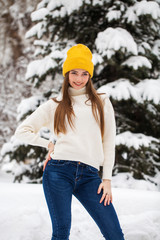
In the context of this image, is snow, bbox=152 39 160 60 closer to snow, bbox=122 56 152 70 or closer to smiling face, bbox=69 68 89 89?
snow, bbox=122 56 152 70

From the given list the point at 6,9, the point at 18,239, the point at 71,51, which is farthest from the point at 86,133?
A: the point at 6,9

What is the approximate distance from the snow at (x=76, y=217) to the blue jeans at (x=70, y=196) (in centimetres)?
112

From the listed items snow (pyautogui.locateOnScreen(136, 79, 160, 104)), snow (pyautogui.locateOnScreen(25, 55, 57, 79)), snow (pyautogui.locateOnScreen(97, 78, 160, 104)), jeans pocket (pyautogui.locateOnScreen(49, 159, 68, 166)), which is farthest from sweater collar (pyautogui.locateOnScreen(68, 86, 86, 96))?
snow (pyautogui.locateOnScreen(25, 55, 57, 79))

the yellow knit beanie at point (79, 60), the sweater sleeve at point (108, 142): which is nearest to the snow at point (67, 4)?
the yellow knit beanie at point (79, 60)

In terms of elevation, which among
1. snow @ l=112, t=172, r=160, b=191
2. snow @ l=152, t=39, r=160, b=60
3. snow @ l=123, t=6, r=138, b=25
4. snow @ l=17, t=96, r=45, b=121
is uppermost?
snow @ l=123, t=6, r=138, b=25

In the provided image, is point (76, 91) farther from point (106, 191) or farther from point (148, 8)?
point (148, 8)

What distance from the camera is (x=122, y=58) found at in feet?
15.1

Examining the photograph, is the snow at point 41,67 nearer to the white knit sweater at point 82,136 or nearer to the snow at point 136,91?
the snow at point 136,91

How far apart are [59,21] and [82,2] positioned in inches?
24.6

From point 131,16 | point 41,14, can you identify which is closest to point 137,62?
point 131,16

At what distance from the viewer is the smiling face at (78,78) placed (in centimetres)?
188

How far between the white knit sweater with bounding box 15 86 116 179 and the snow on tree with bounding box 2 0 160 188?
2716mm

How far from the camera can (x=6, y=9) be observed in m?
8.05

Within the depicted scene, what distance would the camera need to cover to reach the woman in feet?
5.23
